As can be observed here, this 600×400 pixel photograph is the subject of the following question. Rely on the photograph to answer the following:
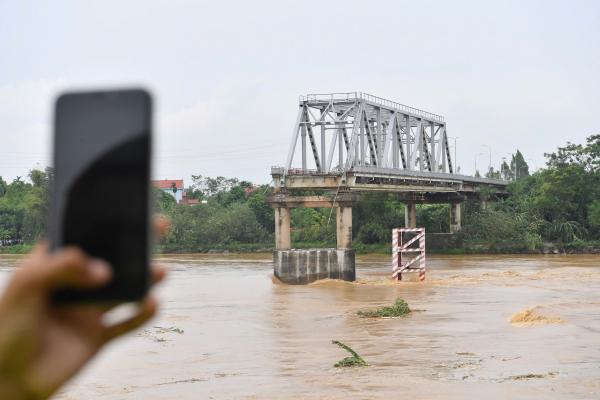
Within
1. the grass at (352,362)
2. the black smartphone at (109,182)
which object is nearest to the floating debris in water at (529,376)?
the grass at (352,362)

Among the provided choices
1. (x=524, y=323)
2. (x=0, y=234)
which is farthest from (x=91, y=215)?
(x=0, y=234)

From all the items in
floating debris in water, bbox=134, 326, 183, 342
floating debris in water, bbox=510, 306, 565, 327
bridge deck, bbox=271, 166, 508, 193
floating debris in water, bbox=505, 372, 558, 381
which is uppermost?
bridge deck, bbox=271, 166, 508, 193

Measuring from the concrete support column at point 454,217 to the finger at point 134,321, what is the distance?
207 ft

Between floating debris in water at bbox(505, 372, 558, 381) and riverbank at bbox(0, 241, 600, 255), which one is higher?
riverbank at bbox(0, 241, 600, 255)

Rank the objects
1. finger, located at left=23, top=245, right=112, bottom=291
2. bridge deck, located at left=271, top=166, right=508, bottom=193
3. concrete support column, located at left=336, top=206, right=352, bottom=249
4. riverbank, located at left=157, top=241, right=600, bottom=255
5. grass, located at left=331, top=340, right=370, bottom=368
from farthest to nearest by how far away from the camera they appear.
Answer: riverbank, located at left=157, top=241, right=600, bottom=255 < bridge deck, located at left=271, top=166, right=508, bottom=193 < concrete support column, located at left=336, top=206, right=352, bottom=249 < grass, located at left=331, top=340, right=370, bottom=368 < finger, located at left=23, top=245, right=112, bottom=291

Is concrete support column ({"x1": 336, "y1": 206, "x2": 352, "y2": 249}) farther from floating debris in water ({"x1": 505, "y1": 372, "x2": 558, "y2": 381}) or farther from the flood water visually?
floating debris in water ({"x1": 505, "y1": 372, "x2": 558, "y2": 381})

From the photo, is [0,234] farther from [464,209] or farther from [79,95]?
[79,95]

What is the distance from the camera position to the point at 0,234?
7550cm

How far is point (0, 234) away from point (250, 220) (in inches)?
1143

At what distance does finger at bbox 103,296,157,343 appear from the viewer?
1291mm

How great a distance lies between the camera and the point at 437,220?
70.4m

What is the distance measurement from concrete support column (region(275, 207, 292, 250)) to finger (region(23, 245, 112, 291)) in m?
34.0

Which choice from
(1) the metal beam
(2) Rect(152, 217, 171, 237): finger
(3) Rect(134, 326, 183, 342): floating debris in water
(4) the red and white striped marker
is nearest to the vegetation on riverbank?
(1) the metal beam

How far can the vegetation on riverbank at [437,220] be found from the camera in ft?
195
